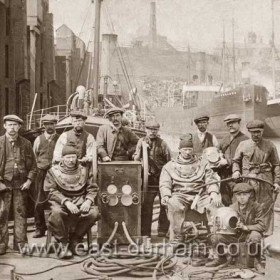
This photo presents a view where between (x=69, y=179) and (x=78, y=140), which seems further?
(x=78, y=140)

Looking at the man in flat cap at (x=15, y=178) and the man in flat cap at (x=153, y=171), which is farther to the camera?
the man in flat cap at (x=153, y=171)

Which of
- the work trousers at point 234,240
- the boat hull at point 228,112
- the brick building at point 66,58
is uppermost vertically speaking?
the brick building at point 66,58

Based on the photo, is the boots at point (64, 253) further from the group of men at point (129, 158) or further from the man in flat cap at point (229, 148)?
the man in flat cap at point (229, 148)

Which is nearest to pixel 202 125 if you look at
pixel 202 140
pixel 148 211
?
pixel 202 140

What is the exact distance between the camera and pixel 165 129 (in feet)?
89.2

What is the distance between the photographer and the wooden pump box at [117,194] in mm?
5434

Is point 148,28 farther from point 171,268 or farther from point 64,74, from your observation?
point 171,268

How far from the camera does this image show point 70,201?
17.0 feet

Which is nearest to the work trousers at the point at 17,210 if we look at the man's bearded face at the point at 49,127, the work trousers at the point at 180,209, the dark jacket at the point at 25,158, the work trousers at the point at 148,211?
the dark jacket at the point at 25,158

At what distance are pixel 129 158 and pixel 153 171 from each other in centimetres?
38

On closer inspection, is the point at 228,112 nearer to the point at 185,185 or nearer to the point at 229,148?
the point at 229,148

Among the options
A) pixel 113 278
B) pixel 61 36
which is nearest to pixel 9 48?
pixel 113 278

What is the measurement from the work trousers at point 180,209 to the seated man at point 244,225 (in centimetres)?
38

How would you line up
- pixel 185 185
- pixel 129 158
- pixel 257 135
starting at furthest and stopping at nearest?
pixel 129 158 → pixel 257 135 → pixel 185 185
